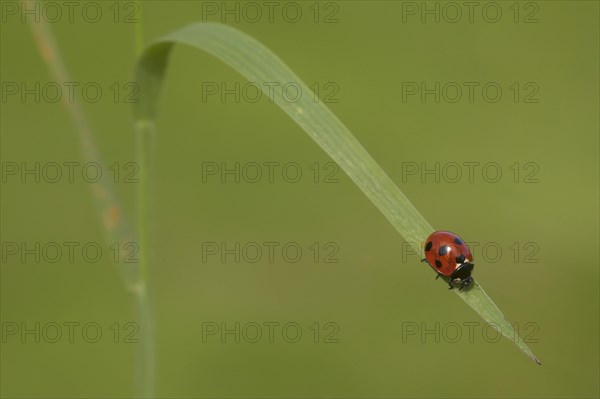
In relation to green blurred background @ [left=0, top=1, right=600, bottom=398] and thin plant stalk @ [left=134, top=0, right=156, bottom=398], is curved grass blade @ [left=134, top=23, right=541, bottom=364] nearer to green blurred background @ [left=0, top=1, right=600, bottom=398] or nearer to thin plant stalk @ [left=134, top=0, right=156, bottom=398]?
thin plant stalk @ [left=134, top=0, right=156, bottom=398]

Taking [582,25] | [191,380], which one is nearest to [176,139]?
[191,380]

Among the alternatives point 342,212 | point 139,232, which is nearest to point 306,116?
point 139,232

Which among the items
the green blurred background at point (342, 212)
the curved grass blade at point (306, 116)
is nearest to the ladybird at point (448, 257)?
the curved grass blade at point (306, 116)

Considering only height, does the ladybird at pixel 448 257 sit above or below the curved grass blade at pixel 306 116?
below

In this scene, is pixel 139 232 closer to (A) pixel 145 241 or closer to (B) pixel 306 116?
(A) pixel 145 241

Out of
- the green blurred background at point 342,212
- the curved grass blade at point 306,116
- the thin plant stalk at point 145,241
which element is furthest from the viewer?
the green blurred background at point 342,212

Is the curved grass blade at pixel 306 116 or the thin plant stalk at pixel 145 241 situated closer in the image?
the curved grass blade at pixel 306 116

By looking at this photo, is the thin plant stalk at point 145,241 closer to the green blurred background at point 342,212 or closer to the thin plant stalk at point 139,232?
the thin plant stalk at point 139,232
